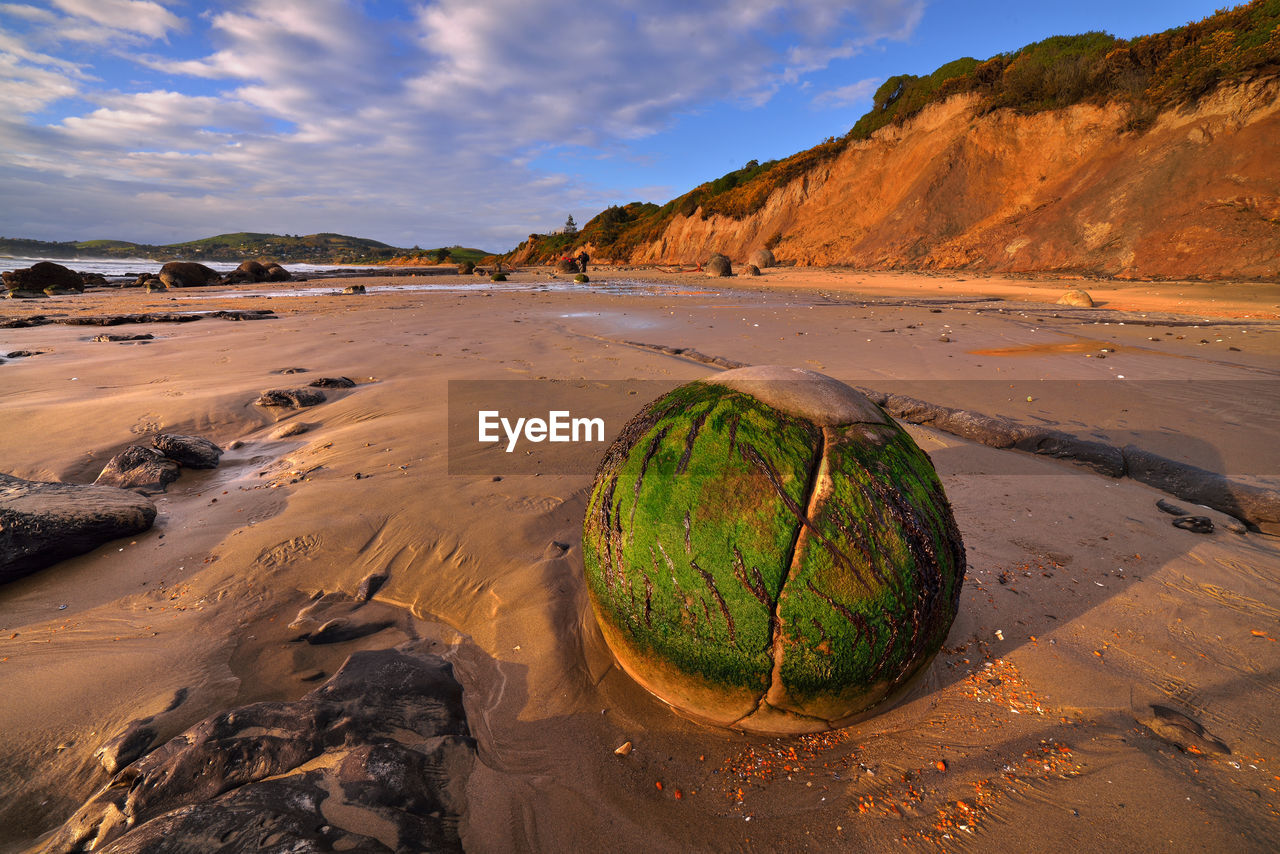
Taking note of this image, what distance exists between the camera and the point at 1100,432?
19.7ft

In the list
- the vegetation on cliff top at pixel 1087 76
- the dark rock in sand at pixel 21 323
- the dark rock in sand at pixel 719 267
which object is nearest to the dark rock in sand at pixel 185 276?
the dark rock in sand at pixel 21 323

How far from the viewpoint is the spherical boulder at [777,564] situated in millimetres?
2213

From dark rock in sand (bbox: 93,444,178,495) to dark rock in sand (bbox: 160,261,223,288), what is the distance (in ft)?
123

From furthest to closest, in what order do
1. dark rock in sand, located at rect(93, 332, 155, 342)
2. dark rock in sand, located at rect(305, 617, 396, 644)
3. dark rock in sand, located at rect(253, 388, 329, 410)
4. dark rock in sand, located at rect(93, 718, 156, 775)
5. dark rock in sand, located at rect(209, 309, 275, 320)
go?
dark rock in sand, located at rect(209, 309, 275, 320) → dark rock in sand, located at rect(93, 332, 155, 342) → dark rock in sand, located at rect(253, 388, 329, 410) → dark rock in sand, located at rect(305, 617, 396, 644) → dark rock in sand, located at rect(93, 718, 156, 775)

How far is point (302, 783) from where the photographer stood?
189cm

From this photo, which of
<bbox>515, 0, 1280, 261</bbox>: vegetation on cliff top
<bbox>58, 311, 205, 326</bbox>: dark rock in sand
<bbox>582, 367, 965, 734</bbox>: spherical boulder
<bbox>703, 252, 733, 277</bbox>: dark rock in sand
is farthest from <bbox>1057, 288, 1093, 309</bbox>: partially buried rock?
<bbox>58, 311, 205, 326</bbox>: dark rock in sand

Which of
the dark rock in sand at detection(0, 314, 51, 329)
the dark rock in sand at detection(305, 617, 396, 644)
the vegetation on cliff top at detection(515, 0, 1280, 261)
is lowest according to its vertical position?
the dark rock in sand at detection(305, 617, 396, 644)

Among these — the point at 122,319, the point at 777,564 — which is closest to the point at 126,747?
the point at 777,564

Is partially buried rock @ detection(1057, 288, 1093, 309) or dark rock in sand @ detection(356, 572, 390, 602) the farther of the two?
partially buried rock @ detection(1057, 288, 1093, 309)

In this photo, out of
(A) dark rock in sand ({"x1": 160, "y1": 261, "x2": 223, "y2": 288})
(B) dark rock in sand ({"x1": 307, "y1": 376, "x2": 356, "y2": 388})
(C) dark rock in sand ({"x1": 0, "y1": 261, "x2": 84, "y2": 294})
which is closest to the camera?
(B) dark rock in sand ({"x1": 307, "y1": 376, "x2": 356, "y2": 388})

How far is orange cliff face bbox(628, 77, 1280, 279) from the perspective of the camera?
2017cm

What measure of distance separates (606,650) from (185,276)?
141ft

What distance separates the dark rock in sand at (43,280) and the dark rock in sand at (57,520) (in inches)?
1490

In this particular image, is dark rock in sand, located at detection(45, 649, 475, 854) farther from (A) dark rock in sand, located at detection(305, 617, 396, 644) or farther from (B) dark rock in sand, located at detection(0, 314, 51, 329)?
(B) dark rock in sand, located at detection(0, 314, 51, 329)
